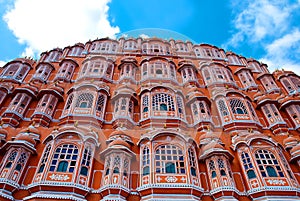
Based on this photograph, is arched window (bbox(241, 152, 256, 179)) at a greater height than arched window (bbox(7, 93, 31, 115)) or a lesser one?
lesser

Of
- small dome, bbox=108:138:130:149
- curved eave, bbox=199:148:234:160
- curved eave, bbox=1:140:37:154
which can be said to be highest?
small dome, bbox=108:138:130:149

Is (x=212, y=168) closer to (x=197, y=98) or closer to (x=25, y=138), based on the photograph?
(x=197, y=98)

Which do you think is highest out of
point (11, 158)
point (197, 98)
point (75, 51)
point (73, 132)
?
point (75, 51)

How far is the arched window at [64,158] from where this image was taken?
51.7ft

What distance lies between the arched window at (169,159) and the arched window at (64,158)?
5300 mm

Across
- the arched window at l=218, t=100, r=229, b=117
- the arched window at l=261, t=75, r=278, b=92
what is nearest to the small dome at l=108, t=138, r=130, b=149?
the arched window at l=218, t=100, r=229, b=117

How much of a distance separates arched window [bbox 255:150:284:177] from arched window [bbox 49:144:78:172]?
39.2 ft

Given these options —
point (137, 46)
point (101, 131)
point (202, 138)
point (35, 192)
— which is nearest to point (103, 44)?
point (137, 46)

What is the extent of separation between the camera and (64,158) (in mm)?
16234

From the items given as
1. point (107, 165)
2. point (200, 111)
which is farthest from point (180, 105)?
point (107, 165)

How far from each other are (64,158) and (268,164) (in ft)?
43.1

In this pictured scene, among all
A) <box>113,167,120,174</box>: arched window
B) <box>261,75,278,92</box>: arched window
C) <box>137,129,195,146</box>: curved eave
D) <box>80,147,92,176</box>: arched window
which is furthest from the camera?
<box>261,75,278,92</box>: arched window

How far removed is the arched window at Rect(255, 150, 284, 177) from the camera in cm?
1620

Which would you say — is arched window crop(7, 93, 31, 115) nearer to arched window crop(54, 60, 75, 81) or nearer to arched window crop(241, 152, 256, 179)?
arched window crop(54, 60, 75, 81)
